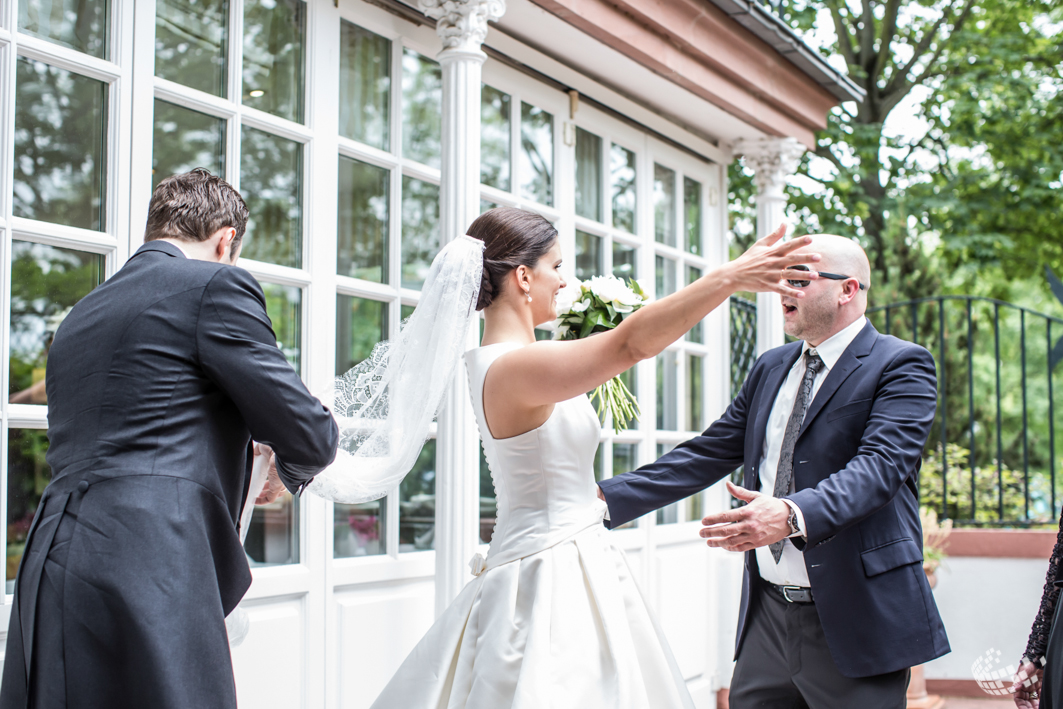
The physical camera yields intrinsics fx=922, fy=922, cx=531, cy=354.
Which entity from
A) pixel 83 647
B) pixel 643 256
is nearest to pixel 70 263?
pixel 83 647

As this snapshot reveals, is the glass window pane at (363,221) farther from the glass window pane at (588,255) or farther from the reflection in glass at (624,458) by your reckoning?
the reflection in glass at (624,458)

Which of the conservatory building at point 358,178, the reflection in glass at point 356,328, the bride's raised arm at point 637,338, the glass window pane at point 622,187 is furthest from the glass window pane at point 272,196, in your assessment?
the glass window pane at point 622,187

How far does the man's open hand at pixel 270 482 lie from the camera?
7.31ft

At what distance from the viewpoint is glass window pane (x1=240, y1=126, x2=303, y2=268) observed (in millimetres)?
3115

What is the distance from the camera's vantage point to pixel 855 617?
2.33 metres

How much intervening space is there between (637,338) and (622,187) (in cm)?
325

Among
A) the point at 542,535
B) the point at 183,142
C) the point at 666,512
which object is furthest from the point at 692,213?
the point at 542,535

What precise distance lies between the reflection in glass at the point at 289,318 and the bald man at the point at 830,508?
120 cm

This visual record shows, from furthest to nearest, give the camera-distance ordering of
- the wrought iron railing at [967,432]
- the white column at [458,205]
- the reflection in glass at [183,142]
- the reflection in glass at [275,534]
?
the wrought iron railing at [967,432], the white column at [458,205], the reflection in glass at [275,534], the reflection in glass at [183,142]

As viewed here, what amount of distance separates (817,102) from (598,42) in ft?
7.37

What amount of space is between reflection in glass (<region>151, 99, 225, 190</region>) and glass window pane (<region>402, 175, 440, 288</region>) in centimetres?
83

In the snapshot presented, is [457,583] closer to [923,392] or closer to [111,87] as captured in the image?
[923,392]

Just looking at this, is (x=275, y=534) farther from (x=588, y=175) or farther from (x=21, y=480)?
(x=588, y=175)

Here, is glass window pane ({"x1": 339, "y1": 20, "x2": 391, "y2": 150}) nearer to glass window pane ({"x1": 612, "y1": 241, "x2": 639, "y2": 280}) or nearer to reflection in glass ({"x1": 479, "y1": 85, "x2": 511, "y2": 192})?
reflection in glass ({"x1": 479, "y1": 85, "x2": 511, "y2": 192})
